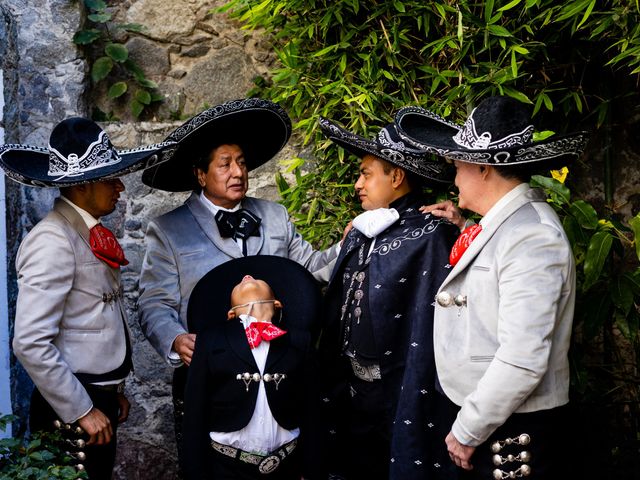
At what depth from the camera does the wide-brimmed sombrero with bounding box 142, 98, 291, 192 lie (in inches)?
142

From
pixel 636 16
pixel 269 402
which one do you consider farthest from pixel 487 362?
pixel 636 16

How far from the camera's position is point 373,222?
11.4 feet

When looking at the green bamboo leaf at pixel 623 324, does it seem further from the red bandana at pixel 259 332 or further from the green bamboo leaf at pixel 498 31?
the red bandana at pixel 259 332

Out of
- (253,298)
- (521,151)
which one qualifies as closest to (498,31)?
(521,151)

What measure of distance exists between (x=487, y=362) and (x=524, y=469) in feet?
1.17

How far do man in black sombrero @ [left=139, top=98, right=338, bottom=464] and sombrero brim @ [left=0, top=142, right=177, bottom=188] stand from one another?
0.70 feet

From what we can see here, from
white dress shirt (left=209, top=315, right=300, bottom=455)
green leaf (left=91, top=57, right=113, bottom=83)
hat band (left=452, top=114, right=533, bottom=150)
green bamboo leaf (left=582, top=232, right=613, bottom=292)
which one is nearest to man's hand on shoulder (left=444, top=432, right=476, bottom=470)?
white dress shirt (left=209, top=315, right=300, bottom=455)

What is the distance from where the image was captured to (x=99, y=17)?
482 centimetres

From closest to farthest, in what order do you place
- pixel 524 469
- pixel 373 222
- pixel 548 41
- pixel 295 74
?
pixel 524 469, pixel 373 222, pixel 548 41, pixel 295 74

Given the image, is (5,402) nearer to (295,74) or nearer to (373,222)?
(373,222)

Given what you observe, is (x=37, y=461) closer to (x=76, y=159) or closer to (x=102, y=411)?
(x=102, y=411)

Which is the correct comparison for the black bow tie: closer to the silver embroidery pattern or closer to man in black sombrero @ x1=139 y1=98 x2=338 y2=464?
man in black sombrero @ x1=139 y1=98 x2=338 y2=464

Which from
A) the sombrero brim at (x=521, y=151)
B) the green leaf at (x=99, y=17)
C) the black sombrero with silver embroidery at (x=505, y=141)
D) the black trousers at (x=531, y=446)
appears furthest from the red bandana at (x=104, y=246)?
the green leaf at (x=99, y=17)

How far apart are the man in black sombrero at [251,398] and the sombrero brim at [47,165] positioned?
600mm
